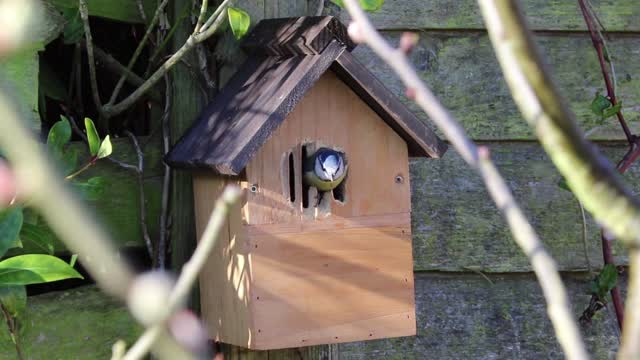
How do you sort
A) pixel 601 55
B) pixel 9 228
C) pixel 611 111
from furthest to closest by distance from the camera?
pixel 601 55, pixel 611 111, pixel 9 228

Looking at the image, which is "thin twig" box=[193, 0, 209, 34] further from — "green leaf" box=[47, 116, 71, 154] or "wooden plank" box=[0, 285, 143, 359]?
"wooden plank" box=[0, 285, 143, 359]

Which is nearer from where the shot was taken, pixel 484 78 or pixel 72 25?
pixel 72 25

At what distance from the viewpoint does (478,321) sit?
2.08m

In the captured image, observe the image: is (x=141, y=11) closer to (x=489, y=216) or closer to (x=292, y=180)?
(x=292, y=180)

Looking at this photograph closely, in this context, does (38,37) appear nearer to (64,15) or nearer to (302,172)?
(64,15)

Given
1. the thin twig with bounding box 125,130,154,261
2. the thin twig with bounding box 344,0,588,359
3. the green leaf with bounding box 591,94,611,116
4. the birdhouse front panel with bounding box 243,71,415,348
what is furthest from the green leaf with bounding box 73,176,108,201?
the thin twig with bounding box 344,0,588,359

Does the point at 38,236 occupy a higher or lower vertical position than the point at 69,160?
lower

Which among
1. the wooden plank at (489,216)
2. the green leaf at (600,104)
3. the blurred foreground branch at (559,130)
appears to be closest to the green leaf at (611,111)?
the green leaf at (600,104)

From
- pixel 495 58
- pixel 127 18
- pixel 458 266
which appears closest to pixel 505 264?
pixel 458 266

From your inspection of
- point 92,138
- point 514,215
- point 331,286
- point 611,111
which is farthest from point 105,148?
point 514,215

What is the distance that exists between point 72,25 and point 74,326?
0.52 metres

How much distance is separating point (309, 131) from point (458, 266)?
23.7 inches

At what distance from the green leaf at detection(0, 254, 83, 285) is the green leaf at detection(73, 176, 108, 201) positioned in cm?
16

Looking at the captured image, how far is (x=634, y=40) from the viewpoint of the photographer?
2174 millimetres
